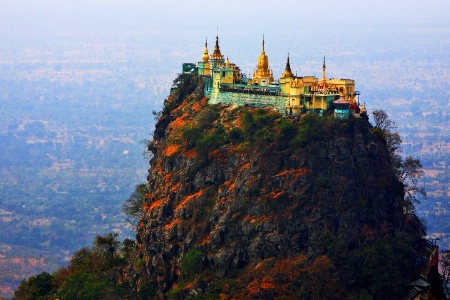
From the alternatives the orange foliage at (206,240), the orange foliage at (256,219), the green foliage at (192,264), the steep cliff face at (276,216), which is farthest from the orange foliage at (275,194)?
the green foliage at (192,264)

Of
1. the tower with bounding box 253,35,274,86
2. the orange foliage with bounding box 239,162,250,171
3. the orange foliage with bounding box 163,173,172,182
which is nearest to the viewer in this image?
the orange foliage with bounding box 239,162,250,171

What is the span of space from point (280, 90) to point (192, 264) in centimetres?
1064

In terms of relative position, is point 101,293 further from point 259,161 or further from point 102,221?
point 102,221

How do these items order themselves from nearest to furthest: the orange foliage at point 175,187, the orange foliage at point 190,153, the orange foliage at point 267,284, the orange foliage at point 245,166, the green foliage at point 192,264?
the orange foliage at point 267,284, the green foliage at point 192,264, the orange foliage at point 245,166, the orange foliage at point 175,187, the orange foliage at point 190,153

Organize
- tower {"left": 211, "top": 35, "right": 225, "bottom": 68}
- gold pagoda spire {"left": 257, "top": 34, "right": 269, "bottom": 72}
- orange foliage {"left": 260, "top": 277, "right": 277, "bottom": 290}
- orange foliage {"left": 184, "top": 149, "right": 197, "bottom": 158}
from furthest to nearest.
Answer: tower {"left": 211, "top": 35, "right": 225, "bottom": 68} → gold pagoda spire {"left": 257, "top": 34, "right": 269, "bottom": 72} → orange foliage {"left": 184, "top": 149, "right": 197, "bottom": 158} → orange foliage {"left": 260, "top": 277, "right": 277, "bottom": 290}

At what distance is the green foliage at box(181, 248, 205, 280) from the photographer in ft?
160

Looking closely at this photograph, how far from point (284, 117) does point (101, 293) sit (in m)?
12.8

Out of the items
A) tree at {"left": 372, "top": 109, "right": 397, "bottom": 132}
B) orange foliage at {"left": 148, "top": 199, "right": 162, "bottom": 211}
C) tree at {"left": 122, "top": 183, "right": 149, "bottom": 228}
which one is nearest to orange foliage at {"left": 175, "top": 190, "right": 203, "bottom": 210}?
orange foliage at {"left": 148, "top": 199, "right": 162, "bottom": 211}

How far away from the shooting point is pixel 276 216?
48.5 metres

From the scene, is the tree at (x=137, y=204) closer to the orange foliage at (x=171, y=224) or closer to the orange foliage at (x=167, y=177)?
the orange foliage at (x=167, y=177)

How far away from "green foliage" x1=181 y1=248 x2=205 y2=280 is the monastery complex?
8.90 metres

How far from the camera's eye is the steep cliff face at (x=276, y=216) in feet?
155

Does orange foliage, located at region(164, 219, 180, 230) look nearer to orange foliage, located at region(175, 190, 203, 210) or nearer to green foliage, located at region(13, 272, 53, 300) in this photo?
orange foliage, located at region(175, 190, 203, 210)

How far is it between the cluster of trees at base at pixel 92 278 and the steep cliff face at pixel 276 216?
152 cm
